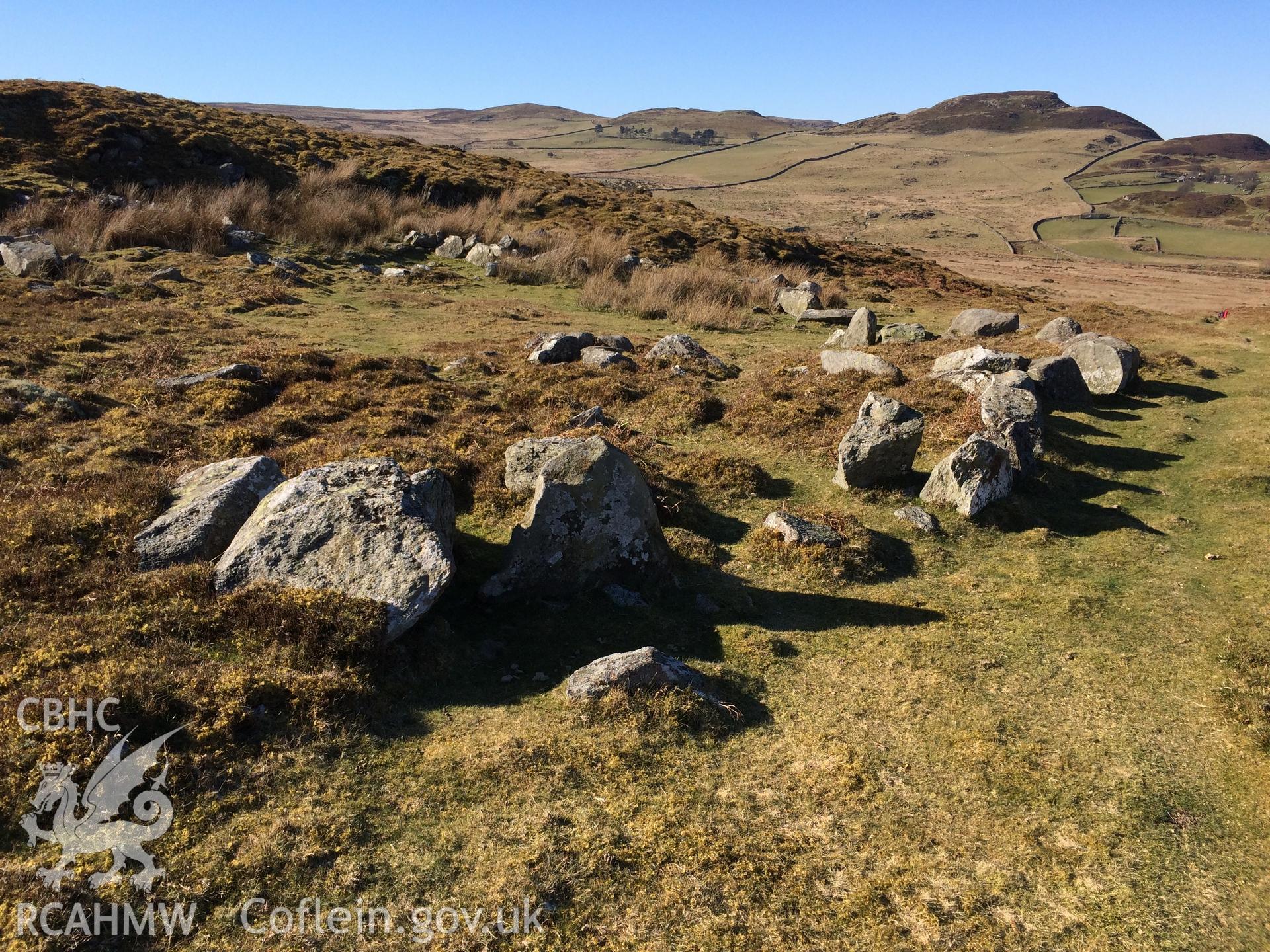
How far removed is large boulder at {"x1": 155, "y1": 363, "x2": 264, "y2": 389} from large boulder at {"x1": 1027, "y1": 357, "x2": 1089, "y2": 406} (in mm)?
17716

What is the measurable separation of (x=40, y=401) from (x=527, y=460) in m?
9.15

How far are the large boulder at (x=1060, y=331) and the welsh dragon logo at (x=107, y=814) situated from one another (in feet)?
75.7

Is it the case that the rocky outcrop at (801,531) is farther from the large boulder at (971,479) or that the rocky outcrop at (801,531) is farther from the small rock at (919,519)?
the large boulder at (971,479)

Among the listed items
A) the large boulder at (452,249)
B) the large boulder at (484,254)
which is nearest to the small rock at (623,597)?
the large boulder at (484,254)

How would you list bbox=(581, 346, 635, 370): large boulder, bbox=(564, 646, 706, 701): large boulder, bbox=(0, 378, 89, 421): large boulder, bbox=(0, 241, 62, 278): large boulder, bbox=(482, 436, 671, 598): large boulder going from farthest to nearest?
bbox=(0, 241, 62, 278): large boulder → bbox=(581, 346, 635, 370): large boulder → bbox=(0, 378, 89, 421): large boulder → bbox=(482, 436, 671, 598): large boulder → bbox=(564, 646, 706, 701): large boulder

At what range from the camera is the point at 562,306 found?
2778cm

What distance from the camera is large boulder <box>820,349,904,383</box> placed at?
18.0 metres

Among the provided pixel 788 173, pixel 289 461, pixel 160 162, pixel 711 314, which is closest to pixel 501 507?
pixel 289 461

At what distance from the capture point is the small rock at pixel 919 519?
1103 cm

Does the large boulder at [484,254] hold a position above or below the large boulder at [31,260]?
above

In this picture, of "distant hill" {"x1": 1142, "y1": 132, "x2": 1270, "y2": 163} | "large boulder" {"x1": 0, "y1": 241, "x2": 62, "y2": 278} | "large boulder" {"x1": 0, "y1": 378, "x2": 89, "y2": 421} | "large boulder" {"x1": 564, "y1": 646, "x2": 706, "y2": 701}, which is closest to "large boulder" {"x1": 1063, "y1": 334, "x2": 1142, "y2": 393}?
"large boulder" {"x1": 564, "y1": 646, "x2": 706, "y2": 701}

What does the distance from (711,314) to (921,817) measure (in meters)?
22.6

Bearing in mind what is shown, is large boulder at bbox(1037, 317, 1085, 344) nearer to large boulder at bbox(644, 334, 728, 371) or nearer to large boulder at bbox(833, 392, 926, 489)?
large boulder at bbox(644, 334, 728, 371)

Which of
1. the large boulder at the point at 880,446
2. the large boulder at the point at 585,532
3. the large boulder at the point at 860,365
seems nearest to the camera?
the large boulder at the point at 585,532
